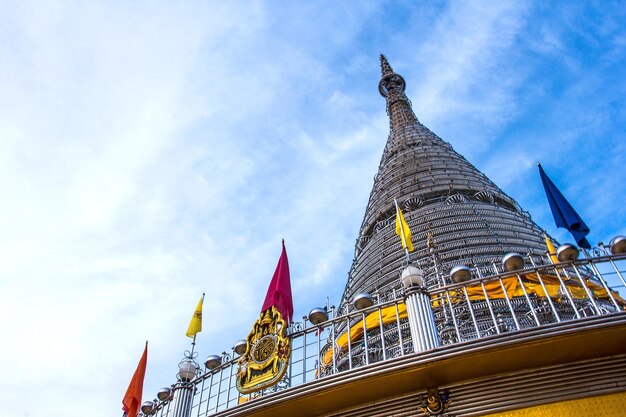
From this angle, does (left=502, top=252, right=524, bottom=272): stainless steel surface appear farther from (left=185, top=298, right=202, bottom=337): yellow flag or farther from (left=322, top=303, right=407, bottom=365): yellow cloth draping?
(left=185, top=298, right=202, bottom=337): yellow flag

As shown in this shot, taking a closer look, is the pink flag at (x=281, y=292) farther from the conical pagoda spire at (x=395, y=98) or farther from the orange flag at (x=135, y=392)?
the conical pagoda spire at (x=395, y=98)

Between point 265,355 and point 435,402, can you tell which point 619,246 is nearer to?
point 435,402

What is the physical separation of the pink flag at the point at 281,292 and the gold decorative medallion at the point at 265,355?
2.01 ft

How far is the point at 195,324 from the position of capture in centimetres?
1277

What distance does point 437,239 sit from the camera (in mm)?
16953

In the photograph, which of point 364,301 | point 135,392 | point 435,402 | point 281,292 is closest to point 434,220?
point 281,292

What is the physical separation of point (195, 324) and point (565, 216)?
29.4 feet

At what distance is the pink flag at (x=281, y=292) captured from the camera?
35.0ft

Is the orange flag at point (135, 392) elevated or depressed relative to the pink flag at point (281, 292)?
depressed

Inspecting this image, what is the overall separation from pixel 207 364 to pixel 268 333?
161 cm

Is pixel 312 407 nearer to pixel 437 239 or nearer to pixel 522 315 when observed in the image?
pixel 522 315

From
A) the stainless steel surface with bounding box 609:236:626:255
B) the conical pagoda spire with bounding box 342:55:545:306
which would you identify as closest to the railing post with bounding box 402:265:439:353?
the stainless steel surface with bounding box 609:236:626:255

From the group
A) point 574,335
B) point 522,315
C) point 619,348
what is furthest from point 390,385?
point 522,315

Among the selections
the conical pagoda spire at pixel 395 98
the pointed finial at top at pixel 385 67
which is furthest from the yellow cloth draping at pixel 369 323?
the pointed finial at top at pixel 385 67
